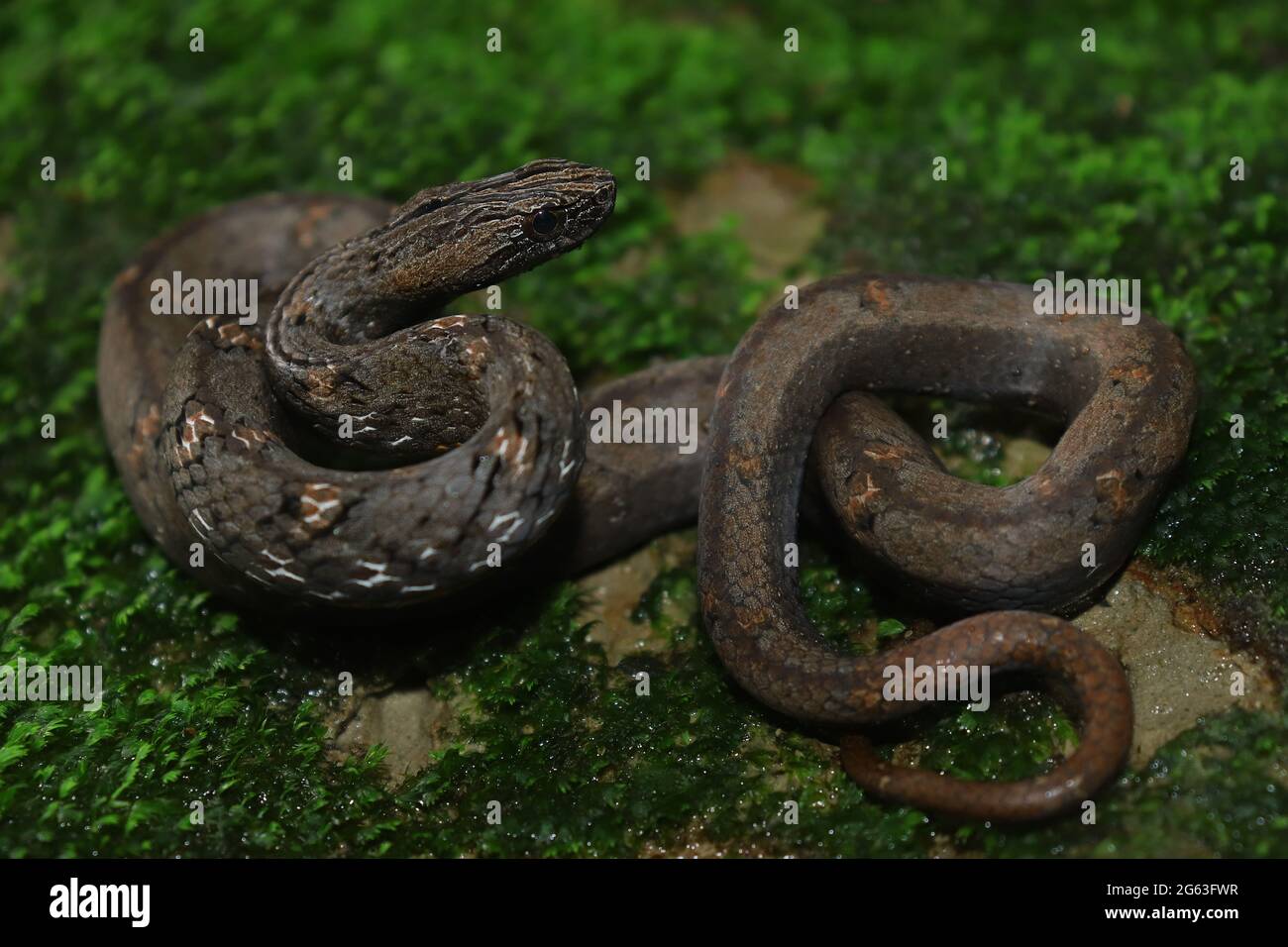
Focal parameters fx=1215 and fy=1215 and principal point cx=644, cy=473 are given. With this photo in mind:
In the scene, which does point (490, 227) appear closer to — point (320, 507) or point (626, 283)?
point (320, 507)

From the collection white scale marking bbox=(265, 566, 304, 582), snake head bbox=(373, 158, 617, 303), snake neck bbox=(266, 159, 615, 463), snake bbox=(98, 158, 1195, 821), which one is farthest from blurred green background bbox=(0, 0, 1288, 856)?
snake head bbox=(373, 158, 617, 303)

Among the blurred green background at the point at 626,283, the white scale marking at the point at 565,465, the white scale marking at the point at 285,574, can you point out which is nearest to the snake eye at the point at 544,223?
the white scale marking at the point at 565,465

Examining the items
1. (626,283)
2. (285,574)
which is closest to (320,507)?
(285,574)

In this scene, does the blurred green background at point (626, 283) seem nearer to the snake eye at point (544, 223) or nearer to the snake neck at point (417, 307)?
the snake neck at point (417, 307)

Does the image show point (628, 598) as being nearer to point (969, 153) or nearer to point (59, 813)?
point (59, 813)

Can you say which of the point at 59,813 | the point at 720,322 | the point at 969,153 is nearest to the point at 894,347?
the point at 720,322

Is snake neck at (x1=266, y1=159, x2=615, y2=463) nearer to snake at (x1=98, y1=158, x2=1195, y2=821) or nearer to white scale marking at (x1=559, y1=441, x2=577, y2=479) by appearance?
snake at (x1=98, y1=158, x2=1195, y2=821)

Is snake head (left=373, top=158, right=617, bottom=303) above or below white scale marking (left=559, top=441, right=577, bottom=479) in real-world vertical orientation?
above
